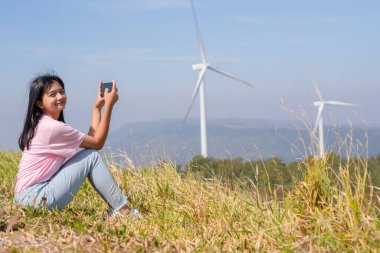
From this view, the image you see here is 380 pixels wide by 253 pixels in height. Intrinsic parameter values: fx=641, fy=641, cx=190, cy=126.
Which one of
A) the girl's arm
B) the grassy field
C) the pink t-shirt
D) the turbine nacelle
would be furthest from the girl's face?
the turbine nacelle

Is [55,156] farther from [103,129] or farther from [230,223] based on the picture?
[230,223]

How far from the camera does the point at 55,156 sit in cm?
635

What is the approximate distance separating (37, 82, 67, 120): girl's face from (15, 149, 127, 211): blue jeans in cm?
49

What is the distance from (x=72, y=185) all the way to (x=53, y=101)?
2.82 ft

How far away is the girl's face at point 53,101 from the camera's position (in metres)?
6.38

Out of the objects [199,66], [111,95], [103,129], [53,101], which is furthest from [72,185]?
[199,66]

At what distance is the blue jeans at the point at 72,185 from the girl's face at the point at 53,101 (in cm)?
49

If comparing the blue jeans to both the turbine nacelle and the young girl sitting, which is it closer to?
the young girl sitting

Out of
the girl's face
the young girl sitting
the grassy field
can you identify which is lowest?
the grassy field

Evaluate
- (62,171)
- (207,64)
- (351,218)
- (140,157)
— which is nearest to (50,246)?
(62,171)

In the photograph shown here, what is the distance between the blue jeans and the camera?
20.3 ft

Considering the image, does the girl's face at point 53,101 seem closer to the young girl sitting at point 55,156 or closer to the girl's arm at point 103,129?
the young girl sitting at point 55,156

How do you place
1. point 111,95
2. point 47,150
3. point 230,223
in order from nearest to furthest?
1. point 230,223
2. point 47,150
3. point 111,95

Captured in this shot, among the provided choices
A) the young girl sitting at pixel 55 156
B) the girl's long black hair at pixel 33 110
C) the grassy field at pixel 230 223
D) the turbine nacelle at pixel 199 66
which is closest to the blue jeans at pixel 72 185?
the young girl sitting at pixel 55 156
